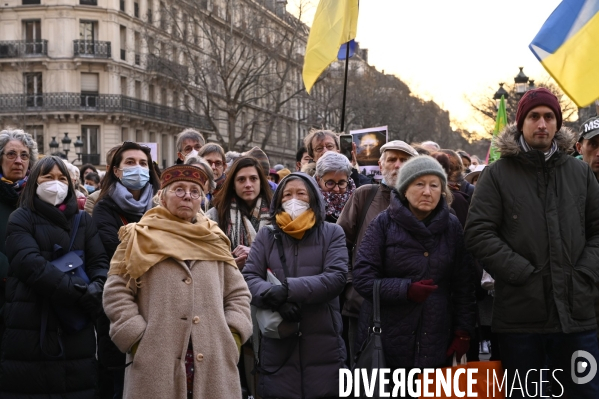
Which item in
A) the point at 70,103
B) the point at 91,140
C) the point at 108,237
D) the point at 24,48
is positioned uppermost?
the point at 24,48

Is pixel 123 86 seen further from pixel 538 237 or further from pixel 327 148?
pixel 538 237

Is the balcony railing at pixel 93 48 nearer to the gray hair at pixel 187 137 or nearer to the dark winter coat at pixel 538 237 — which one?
the gray hair at pixel 187 137

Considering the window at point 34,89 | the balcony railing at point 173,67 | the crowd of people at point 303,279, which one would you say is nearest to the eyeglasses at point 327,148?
the crowd of people at point 303,279

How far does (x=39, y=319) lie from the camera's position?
18.2 ft

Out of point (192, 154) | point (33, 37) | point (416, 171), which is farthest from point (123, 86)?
point (416, 171)

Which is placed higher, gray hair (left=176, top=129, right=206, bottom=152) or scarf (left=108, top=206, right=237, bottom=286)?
gray hair (left=176, top=129, right=206, bottom=152)

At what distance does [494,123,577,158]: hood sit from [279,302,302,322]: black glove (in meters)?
1.80

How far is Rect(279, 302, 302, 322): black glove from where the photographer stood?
5453 millimetres

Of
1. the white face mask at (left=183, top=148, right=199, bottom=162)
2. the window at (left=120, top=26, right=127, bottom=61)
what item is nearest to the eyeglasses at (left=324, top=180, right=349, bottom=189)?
the white face mask at (left=183, top=148, right=199, bottom=162)

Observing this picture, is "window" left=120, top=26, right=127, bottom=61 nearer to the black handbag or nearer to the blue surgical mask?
the blue surgical mask

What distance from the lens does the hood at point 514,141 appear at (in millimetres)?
5398

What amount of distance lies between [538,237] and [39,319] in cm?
351

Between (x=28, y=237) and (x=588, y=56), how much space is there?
4.67 m

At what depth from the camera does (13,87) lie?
53031 mm
